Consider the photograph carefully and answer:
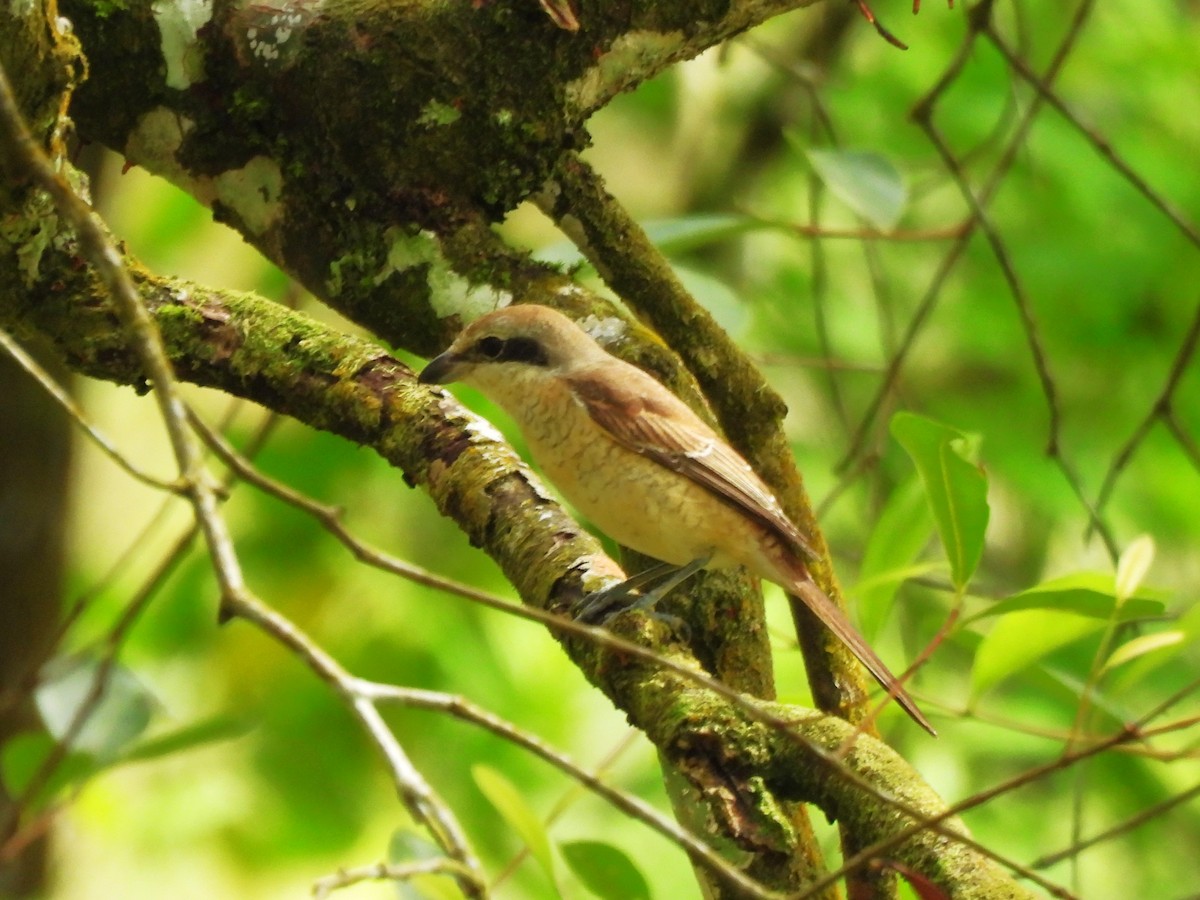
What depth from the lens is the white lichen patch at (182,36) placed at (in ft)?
7.67

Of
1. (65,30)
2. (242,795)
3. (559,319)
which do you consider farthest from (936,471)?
(242,795)

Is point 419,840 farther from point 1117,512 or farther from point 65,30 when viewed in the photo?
point 1117,512

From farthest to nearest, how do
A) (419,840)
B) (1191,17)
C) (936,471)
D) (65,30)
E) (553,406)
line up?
(1191,17) → (553,406) → (419,840) → (936,471) → (65,30)

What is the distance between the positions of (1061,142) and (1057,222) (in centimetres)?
30

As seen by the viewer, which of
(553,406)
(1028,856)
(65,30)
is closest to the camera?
(65,30)

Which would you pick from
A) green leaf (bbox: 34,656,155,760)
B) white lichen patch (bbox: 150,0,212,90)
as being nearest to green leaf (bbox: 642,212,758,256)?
white lichen patch (bbox: 150,0,212,90)

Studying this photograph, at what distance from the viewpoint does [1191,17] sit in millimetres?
5324

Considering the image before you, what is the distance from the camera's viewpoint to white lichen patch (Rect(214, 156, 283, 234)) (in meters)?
2.44

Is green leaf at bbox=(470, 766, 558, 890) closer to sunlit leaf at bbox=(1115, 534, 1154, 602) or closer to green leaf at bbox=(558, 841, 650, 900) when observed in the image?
green leaf at bbox=(558, 841, 650, 900)

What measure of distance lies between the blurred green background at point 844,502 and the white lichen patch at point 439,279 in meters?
0.96

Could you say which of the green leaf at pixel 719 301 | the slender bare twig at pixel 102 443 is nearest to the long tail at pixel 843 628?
the green leaf at pixel 719 301

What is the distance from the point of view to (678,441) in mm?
2607

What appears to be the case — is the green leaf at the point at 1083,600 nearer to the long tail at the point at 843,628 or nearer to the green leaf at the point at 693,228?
the long tail at the point at 843,628

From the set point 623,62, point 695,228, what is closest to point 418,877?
point 623,62
